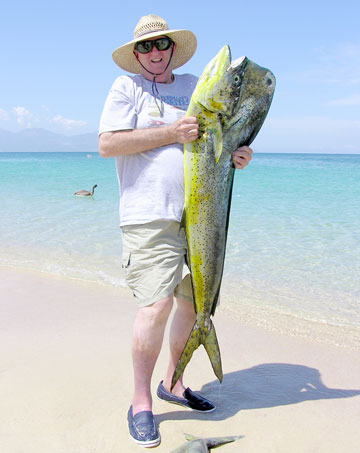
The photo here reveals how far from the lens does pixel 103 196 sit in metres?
18.5

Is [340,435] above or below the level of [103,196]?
above

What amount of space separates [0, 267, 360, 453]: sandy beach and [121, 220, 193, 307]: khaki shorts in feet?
2.75

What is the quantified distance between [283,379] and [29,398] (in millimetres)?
1888

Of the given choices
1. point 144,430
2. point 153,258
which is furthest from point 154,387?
point 153,258

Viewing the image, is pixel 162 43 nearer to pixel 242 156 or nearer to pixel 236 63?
pixel 236 63

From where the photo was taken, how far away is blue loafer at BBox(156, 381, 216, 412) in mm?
3061

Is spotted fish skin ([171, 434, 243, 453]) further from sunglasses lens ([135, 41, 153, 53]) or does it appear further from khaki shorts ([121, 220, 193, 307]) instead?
sunglasses lens ([135, 41, 153, 53])

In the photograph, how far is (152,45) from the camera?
2.79 meters

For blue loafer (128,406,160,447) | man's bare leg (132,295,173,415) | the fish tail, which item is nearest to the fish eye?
man's bare leg (132,295,173,415)

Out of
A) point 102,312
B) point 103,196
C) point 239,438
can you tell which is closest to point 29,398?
point 239,438

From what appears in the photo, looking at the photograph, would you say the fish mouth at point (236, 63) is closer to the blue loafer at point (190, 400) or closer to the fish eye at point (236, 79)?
the fish eye at point (236, 79)

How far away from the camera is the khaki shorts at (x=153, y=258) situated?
2.73 meters

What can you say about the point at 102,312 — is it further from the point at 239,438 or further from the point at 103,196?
the point at 103,196

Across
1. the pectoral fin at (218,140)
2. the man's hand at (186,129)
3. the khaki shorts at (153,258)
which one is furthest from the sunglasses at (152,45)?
the khaki shorts at (153,258)
